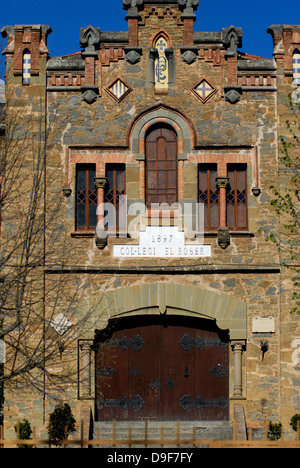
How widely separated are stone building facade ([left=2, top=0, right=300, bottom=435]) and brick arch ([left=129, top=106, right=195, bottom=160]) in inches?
1.4

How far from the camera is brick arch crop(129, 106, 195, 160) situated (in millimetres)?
21812

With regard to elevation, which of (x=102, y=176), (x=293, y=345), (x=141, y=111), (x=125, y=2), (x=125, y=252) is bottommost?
(x=293, y=345)

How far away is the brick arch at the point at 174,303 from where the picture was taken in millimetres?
21297

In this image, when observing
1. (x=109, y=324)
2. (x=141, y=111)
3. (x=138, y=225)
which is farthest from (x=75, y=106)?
(x=109, y=324)

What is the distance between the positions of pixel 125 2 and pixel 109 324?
809 centimetres

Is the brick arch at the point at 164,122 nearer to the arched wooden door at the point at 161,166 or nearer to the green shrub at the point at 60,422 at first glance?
the arched wooden door at the point at 161,166

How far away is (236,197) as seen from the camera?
2192cm

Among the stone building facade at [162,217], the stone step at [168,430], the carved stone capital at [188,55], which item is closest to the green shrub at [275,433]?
the stone building facade at [162,217]

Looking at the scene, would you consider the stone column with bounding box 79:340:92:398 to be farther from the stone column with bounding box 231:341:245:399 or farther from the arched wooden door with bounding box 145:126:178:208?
the arched wooden door with bounding box 145:126:178:208

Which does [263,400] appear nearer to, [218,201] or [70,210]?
[218,201]

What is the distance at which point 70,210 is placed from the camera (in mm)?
21688

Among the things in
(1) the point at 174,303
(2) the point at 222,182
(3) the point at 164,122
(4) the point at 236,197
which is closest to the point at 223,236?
(4) the point at 236,197

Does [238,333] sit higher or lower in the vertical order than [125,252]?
lower

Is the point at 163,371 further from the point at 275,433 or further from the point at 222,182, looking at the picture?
the point at 222,182
